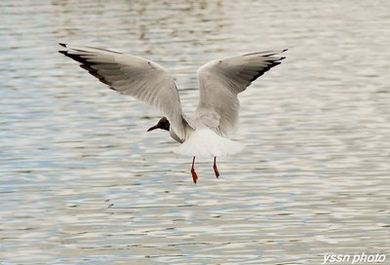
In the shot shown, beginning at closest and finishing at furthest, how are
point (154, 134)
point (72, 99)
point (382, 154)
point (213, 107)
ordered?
point (213, 107) → point (382, 154) → point (154, 134) → point (72, 99)

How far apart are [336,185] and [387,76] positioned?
1214 cm

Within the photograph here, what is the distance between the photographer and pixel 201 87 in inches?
610

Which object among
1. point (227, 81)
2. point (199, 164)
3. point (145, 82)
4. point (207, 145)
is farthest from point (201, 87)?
point (199, 164)

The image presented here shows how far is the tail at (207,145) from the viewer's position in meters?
13.8

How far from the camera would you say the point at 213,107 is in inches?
611

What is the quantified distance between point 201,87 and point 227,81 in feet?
1.04

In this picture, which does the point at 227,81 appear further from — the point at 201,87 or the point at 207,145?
the point at 207,145

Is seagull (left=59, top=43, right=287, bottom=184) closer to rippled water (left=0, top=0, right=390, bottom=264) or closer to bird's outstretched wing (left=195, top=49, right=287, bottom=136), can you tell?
bird's outstretched wing (left=195, top=49, right=287, bottom=136)

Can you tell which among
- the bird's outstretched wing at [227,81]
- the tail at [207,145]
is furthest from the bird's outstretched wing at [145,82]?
the bird's outstretched wing at [227,81]

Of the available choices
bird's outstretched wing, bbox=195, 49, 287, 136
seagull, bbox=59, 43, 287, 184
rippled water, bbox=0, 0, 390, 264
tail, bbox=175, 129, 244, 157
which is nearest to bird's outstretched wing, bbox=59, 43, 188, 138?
seagull, bbox=59, 43, 287, 184

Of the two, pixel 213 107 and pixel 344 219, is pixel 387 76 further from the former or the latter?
pixel 213 107

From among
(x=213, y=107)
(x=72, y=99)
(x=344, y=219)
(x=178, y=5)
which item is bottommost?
(x=178, y=5)

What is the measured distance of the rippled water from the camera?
18281mm

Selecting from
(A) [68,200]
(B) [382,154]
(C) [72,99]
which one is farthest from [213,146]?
(C) [72,99]
